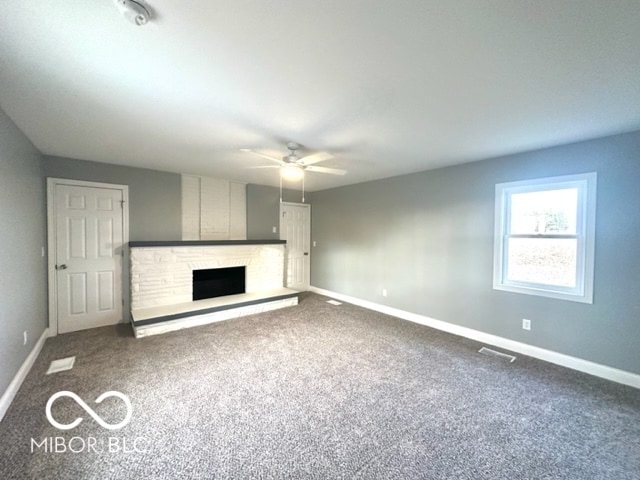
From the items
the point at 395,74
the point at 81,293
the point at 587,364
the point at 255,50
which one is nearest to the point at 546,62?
the point at 395,74

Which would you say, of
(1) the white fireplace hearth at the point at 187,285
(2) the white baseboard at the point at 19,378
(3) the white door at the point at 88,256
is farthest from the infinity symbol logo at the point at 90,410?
(3) the white door at the point at 88,256

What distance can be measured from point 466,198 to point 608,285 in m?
1.66

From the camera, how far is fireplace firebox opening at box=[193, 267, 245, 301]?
455 centimetres

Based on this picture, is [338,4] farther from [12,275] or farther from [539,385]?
[539,385]

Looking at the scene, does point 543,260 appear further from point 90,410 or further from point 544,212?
point 90,410

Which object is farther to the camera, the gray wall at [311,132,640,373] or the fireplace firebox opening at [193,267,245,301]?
the fireplace firebox opening at [193,267,245,301]

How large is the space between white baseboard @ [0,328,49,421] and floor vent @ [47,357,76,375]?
6.5 inches

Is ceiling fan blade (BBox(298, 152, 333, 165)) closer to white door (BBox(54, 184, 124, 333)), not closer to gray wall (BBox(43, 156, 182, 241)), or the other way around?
gray wall (BBox(43, 156, 182, 241))

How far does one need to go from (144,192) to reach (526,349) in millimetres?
5653

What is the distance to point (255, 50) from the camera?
4.69ft

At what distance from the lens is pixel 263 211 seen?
546 cm

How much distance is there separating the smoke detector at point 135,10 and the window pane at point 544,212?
12.5 ft

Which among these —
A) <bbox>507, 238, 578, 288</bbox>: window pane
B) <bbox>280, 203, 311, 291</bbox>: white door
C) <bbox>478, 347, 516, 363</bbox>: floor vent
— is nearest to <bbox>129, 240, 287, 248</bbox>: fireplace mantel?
<bbox>280, 203, 311, 291</bbox>: white door

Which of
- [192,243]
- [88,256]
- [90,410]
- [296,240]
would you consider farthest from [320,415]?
[296,240]
